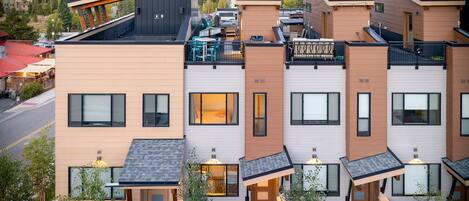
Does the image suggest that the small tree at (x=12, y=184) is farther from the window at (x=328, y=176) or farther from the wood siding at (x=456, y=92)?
the wood siding at (x=456, y=92)

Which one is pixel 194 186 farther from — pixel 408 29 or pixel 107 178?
pixel 408 29

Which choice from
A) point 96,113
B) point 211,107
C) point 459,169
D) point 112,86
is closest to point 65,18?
point 96,113

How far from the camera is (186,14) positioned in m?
33.2

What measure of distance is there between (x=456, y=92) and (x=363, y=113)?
3.69m

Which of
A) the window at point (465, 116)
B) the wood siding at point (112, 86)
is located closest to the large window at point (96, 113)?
the wood siding at point (112, 86)

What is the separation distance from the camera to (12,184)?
2242 centimetres

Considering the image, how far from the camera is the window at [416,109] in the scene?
25172 mm

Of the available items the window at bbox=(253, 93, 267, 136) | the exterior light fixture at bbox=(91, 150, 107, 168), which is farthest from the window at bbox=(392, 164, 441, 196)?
the exterior light fixture at bbox=(91, 150, 107, 168)

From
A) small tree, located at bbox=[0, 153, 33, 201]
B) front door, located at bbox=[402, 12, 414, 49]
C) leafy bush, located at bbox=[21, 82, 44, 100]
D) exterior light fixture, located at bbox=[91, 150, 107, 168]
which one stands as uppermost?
front door, located at bbox=[402, 12, 414, 49]

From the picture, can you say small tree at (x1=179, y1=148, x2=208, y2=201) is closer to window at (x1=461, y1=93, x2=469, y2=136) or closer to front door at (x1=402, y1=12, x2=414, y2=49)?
window at (x1=461, y1=93, x2=469, y2=136)

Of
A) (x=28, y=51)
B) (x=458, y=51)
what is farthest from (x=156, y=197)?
(x=28, y=51)

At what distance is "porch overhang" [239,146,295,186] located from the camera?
23062 millimetres

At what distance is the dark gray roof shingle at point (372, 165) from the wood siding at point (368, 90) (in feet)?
0.72

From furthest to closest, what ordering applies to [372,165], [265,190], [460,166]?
[265,190] < [460,166] < [372,165]
